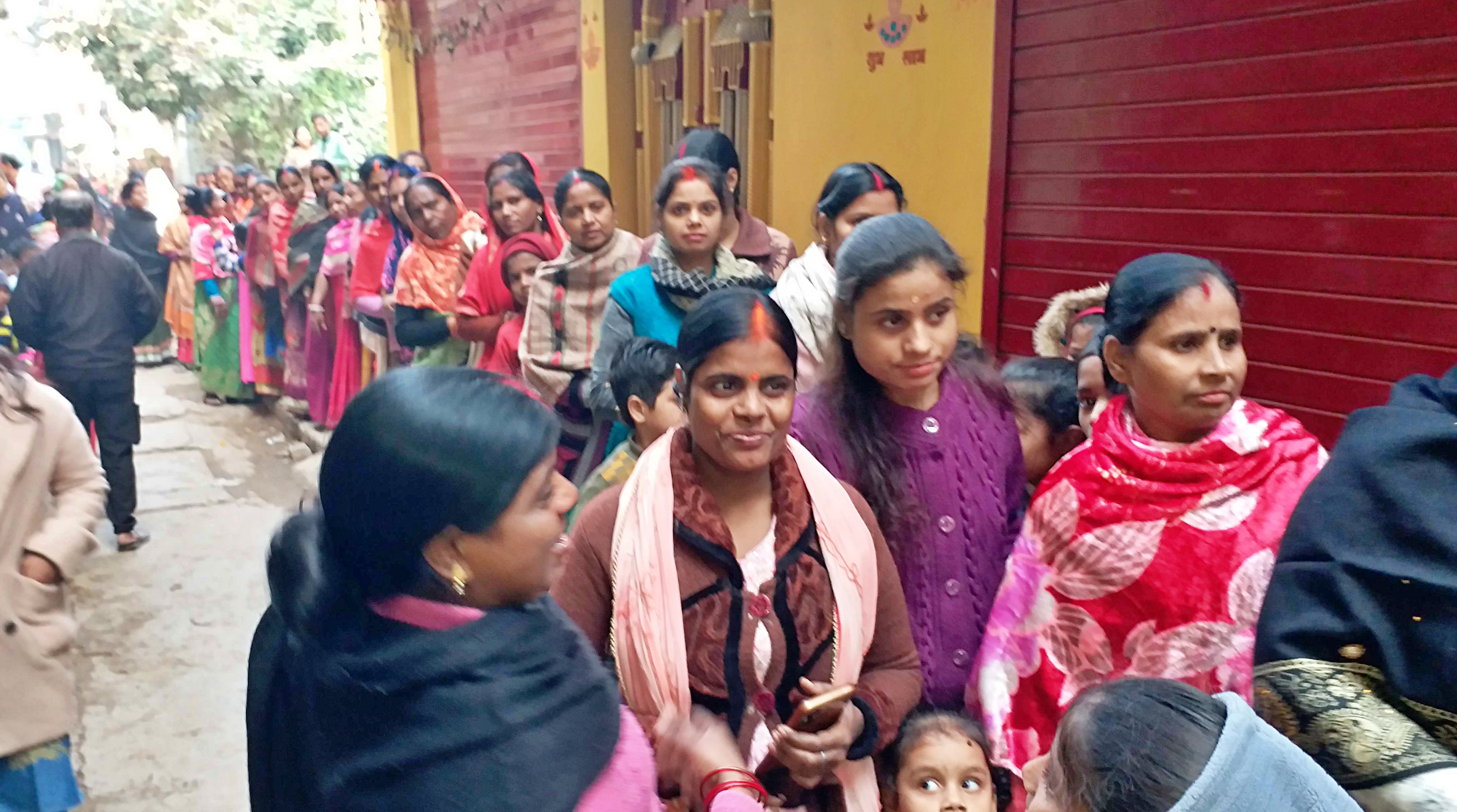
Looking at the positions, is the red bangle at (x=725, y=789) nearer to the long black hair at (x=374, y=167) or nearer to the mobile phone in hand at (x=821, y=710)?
the mobile phone in hand at (x=821, y=710)

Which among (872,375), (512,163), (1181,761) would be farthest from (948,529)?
(512,163)

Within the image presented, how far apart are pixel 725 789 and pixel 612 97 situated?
6041 mm

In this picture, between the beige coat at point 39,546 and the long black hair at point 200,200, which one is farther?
the long black hair at point 200,200

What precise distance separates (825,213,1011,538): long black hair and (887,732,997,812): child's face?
412 mm

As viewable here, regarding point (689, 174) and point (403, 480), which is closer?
point (403, 480)

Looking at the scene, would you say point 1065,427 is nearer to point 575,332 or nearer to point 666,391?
point 666,391

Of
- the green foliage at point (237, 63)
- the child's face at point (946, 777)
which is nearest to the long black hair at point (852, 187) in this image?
the child's face at point (946, 777)

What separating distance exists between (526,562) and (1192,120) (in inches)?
114

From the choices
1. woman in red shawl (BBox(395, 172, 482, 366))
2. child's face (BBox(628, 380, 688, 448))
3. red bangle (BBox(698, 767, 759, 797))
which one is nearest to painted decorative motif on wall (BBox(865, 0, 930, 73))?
woman in red shawl (BBox(395, 172, 482, 366))

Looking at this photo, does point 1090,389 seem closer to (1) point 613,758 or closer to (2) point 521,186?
(1) point 613,758

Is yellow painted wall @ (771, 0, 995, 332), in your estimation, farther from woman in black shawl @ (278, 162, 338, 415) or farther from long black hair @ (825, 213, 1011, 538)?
woman in black shawl @ (278, 162, 338, 415)

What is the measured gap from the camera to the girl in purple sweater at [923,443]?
1878 mm

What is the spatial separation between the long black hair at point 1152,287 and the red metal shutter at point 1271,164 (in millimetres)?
1329

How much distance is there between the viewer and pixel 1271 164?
2.99m
